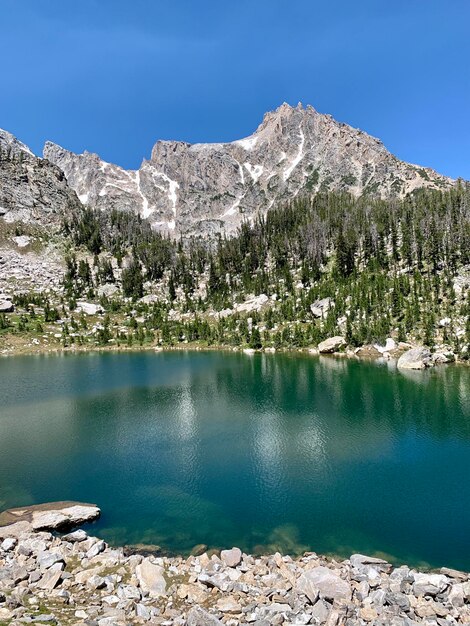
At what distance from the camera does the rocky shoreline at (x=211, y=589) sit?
13758mm

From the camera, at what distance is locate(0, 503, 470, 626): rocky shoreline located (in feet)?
45.1

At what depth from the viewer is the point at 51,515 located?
22.3 metres

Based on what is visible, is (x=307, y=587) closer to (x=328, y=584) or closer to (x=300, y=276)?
(x=328, y=584)

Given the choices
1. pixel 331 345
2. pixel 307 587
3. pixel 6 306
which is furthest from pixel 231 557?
pixel 6 306

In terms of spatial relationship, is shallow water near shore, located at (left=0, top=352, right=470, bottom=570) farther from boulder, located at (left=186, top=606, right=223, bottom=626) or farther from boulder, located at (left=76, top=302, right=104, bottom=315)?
boulder, located at (left=76, top=302, right=104, bottom=315)

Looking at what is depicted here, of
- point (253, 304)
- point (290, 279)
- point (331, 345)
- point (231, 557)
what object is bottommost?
point (231, 557)

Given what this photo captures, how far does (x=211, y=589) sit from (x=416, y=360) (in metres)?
66.2

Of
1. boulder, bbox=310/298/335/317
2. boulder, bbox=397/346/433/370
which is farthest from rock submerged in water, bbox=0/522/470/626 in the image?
boulder, bbox=310/298/335/317

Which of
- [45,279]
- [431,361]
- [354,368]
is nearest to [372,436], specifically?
[354,368]

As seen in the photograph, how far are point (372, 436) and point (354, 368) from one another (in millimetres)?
36073

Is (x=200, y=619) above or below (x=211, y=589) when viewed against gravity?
above

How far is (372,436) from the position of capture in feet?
123

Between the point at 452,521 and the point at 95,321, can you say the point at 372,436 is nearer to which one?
the point at 452,521

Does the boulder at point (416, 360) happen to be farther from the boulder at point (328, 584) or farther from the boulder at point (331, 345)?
the boulder at point (328, 584)
